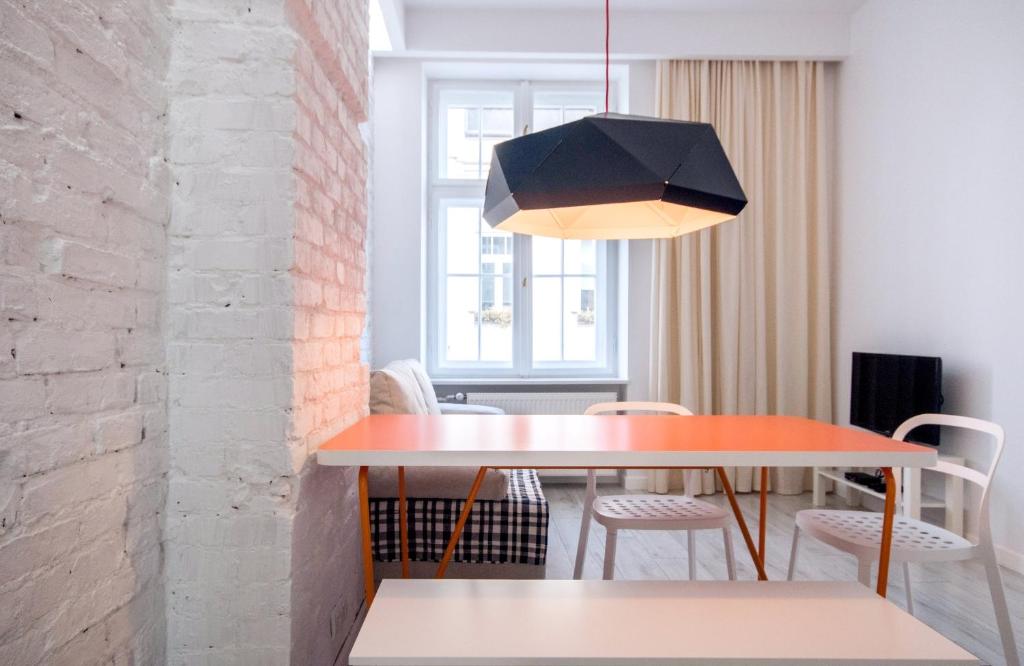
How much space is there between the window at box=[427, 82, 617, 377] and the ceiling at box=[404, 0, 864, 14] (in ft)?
1.95

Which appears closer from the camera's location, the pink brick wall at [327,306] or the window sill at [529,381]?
the pink brick wall at [327,306]

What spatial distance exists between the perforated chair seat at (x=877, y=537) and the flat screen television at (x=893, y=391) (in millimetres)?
1223

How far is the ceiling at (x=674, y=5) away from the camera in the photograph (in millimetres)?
3867

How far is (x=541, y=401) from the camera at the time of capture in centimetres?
421

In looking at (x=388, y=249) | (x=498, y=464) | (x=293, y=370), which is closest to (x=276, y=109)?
(x=293, y=370)

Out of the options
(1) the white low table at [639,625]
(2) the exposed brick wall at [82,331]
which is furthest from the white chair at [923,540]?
(2) the exposed brick wall at [82,331]

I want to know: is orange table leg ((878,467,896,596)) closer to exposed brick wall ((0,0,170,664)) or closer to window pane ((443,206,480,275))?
exposed brick wall ((0,0,170,664))

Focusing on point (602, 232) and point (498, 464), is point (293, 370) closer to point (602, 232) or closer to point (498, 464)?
point (498, 464)

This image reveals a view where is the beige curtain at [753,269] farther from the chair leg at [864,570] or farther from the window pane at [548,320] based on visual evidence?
the chair leg at [864,570]

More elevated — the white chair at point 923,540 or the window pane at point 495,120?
the window pane at point 495,120

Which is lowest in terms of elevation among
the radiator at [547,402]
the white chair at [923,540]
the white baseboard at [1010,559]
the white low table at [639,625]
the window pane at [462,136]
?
the white baseboard at [1010,559]

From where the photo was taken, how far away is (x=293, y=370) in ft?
4.52

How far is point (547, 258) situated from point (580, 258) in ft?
0.81

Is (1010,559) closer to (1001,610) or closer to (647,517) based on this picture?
(1001,610)
